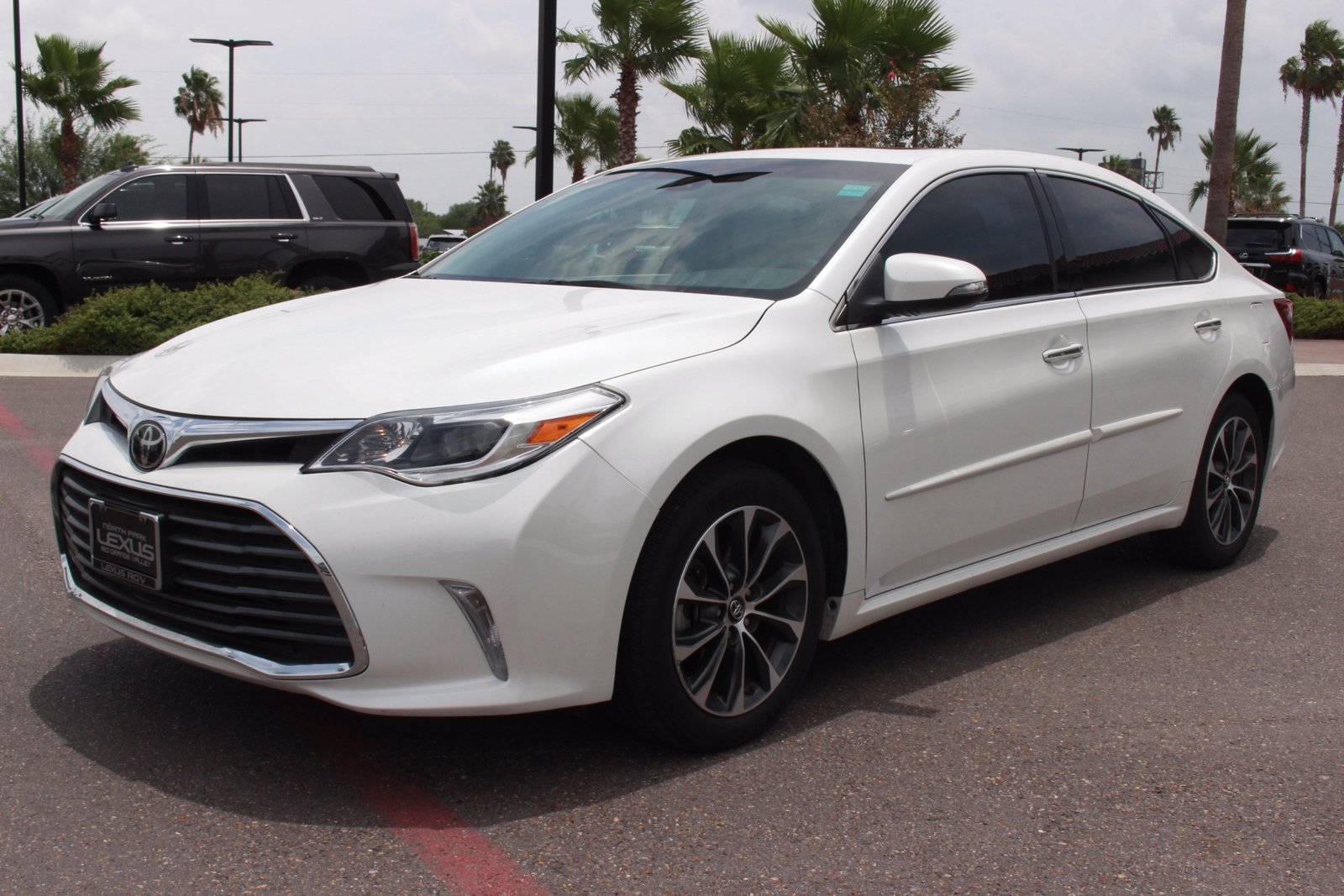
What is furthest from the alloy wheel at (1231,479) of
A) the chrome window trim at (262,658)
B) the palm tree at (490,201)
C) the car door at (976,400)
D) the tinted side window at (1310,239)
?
the palm tree at (490,201)

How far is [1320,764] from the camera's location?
361 centimetres

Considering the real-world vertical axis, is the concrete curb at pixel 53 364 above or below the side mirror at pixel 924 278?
below

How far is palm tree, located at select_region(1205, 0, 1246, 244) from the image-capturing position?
17328 millimetres

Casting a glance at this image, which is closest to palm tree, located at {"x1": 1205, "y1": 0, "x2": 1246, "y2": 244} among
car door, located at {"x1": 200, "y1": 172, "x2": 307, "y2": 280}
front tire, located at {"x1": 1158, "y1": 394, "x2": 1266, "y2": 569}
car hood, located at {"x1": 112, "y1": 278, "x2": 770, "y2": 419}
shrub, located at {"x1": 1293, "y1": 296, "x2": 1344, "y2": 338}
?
shrub, located at {"x1": 1293, "y1": 296, "x2": 1344, "y2": 338}

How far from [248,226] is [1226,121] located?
12.2m

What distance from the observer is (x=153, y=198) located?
42.1ft

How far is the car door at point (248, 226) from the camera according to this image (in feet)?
42.9

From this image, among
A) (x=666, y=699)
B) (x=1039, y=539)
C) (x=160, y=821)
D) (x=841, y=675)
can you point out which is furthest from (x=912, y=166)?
(x=160, y=821)

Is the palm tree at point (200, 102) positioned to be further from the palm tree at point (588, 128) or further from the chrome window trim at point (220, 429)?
the chrome window trim at point (220, 429)

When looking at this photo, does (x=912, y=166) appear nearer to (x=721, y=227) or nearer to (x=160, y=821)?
(x=721, y=227)

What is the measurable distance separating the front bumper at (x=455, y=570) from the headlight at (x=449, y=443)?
0.09 feet

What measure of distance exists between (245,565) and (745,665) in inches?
51.0

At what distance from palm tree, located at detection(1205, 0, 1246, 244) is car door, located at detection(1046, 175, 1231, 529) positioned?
1279 cm

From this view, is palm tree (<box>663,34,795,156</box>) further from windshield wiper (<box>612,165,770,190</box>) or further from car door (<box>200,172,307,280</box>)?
windshield wiper (<box>612,165,770,190</box>)
